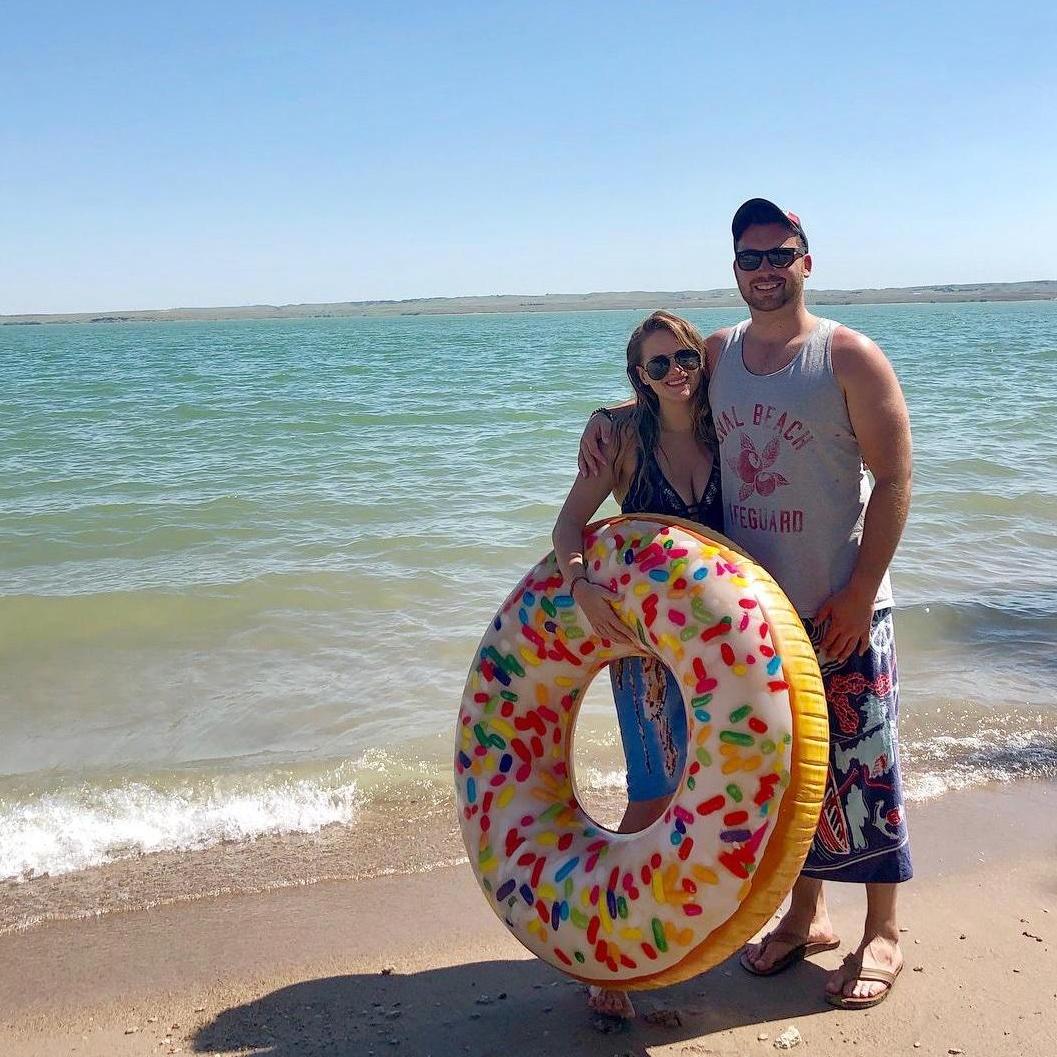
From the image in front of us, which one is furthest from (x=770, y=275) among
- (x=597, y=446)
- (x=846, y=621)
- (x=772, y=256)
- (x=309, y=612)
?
(x=309, y=612)

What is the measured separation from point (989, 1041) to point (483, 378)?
2165 cm

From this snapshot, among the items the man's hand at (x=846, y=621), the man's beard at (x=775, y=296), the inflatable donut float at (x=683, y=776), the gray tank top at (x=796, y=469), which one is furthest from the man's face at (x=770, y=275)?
the man's hand at (x=846, y=621)

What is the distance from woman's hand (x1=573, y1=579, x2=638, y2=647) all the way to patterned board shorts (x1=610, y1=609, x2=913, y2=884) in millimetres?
171

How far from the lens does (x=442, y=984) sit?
9.67ft

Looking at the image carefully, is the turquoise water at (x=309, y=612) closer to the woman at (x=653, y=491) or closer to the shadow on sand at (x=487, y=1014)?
the shadow on sand at (x=487, y=1014)

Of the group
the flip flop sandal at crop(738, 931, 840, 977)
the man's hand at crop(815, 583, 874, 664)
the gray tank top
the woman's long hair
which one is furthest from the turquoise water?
the woman's long hair

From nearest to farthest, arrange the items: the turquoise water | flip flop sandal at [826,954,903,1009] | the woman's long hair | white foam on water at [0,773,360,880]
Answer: the woman's long hair → flip flop sandal at [826,954,903,1009] → white foam on water at [0,773,360,880] → the turquoise water

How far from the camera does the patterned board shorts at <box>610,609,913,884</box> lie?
270 cm

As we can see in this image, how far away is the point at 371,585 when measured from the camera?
7090mm

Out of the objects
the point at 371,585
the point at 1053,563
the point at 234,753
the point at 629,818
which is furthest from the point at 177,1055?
the point at 1053,563

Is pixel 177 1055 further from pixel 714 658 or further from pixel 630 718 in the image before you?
pixel 714 658

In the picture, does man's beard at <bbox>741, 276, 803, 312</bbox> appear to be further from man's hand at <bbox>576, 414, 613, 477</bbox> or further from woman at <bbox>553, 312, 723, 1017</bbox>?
man's hand at <bbox>576, 414, 613, 477</bbox>

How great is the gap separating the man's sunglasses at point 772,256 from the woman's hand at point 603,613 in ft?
2.78

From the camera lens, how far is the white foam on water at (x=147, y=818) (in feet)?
12.5
